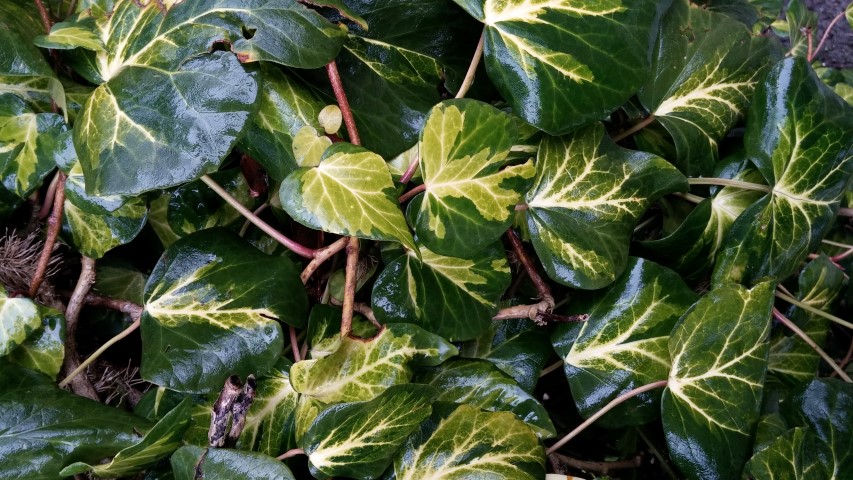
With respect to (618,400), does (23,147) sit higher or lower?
higher

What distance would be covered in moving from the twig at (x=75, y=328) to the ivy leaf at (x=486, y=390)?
336 mm

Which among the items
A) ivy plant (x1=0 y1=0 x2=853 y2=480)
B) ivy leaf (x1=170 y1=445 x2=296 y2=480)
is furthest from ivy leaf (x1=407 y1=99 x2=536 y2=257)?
ivy leaf (x1=170 y1=445 x2=296 y2=480)

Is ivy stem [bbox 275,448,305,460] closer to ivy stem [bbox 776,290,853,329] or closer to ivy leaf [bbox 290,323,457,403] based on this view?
ivy leaf [bbox 290,323,457,403]

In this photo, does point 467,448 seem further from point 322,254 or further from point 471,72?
point 471,72

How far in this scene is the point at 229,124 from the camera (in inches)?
21.4

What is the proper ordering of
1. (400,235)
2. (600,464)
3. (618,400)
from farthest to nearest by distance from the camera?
(600,464) → (618,400) → (400,235)

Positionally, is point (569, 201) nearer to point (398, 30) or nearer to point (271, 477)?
point (398, 30)

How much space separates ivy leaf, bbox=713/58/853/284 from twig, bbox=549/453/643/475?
24 centimetres

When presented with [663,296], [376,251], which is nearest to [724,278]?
[663,296]

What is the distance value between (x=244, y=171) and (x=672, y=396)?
0.48 meters

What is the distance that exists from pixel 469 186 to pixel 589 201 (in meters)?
0.14

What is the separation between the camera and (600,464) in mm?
744

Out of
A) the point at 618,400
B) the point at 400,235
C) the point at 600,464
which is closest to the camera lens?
the point at 400,235

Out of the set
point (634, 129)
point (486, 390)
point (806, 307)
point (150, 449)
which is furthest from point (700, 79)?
point (150, 449)
